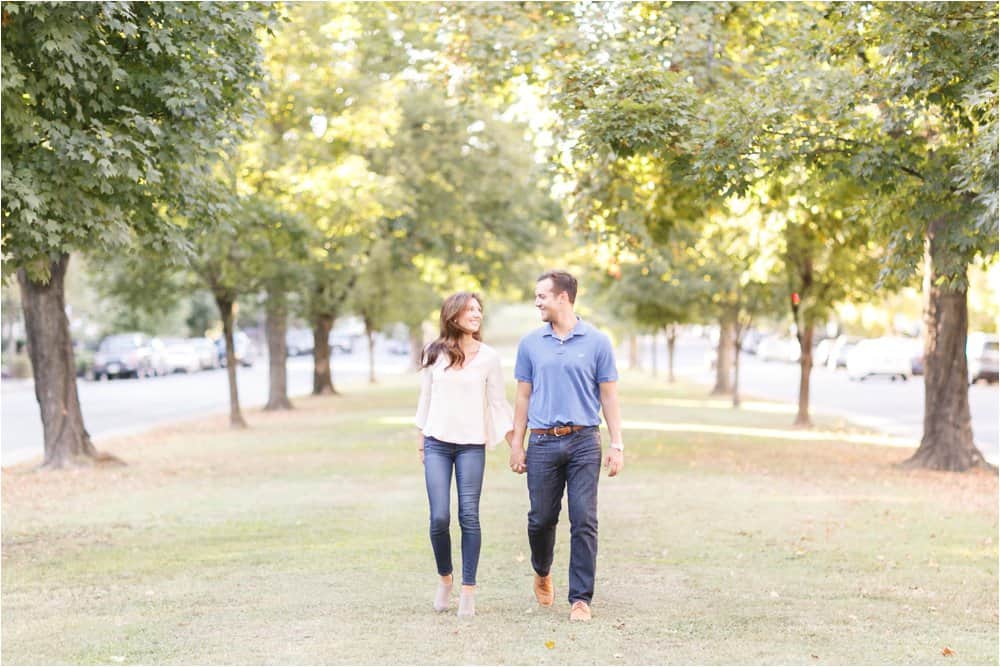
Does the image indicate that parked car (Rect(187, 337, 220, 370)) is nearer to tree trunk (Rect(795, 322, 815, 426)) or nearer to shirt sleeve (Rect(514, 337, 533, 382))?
tree trunk (Rect(795, 322, 815, 426))

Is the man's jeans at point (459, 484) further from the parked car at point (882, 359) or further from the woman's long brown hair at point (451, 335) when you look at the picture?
the parked car at point (882, 359)

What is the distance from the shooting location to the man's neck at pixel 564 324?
7922 millimetres

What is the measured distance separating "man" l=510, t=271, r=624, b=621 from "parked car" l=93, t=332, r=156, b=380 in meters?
48.8

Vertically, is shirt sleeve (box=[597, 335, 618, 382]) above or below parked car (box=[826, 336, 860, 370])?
above

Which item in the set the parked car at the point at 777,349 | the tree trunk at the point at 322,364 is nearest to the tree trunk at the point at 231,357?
the tree trunk at the point at 322,364

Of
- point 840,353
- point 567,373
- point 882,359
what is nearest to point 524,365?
point 567,373

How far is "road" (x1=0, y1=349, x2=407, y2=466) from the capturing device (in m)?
26.0

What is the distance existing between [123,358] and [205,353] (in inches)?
Result: 473

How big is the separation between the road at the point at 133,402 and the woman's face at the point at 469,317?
45.2 feet

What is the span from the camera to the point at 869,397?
41406mm

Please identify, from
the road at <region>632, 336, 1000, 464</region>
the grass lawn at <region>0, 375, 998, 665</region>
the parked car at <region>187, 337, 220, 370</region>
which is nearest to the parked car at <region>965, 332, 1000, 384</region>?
the road at <region>632, 336, 1000, 464</region>

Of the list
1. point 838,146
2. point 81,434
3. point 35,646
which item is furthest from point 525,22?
point 35,646

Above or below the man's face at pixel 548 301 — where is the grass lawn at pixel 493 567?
below

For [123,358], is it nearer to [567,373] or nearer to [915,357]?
[915,357]
